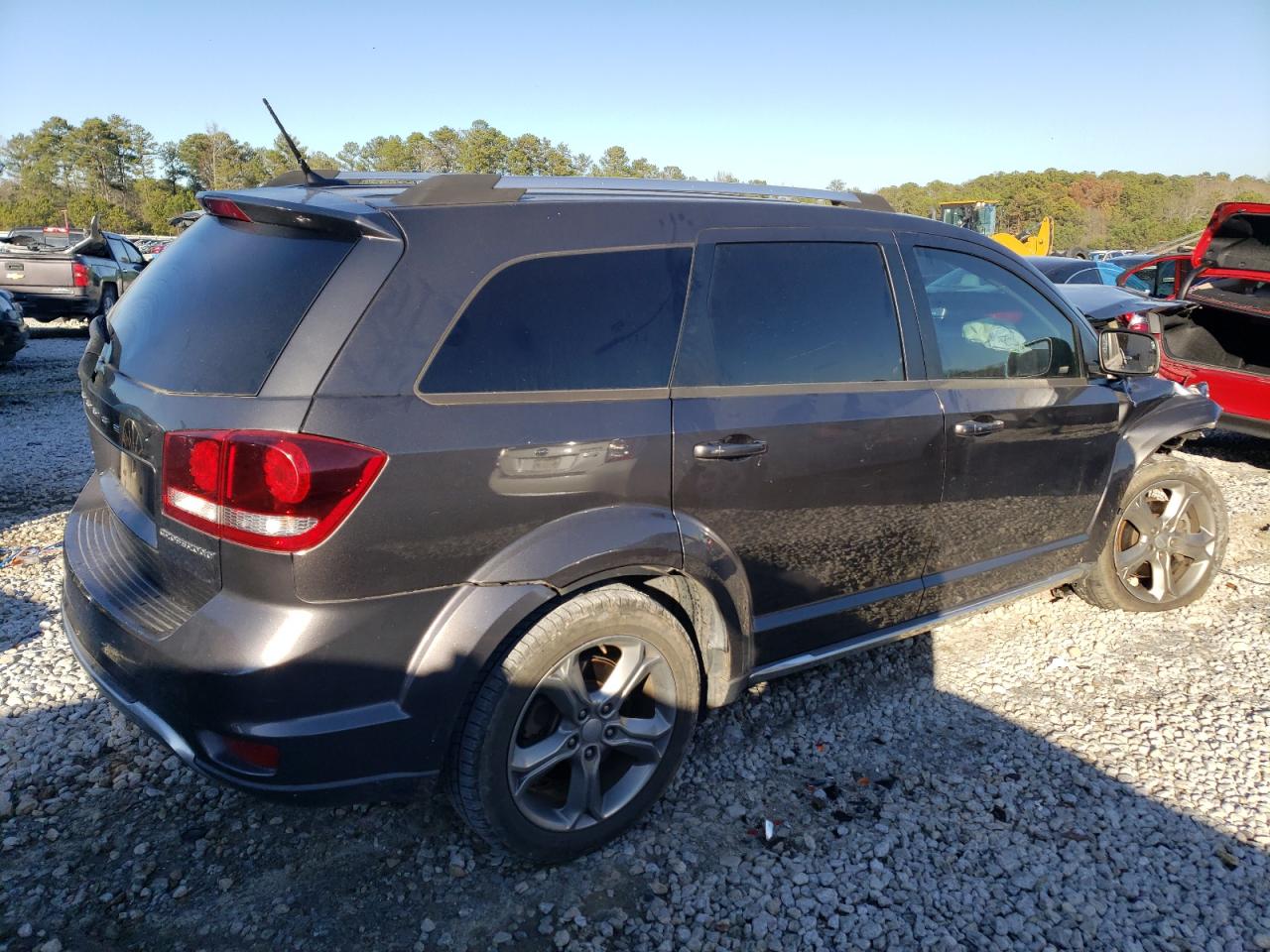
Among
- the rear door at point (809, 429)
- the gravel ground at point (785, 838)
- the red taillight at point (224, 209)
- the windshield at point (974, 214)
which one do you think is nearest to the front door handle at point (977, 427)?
the rear door at point (809, 429)

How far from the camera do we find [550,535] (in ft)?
7.73

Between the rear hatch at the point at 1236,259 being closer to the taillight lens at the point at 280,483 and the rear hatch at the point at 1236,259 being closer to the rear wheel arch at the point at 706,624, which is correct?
the rear wheel arch at the point at 706,624

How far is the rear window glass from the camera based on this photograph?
→ 7.28 feet

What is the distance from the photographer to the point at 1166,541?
4.46m

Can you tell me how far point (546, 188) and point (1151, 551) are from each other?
356 centimetres

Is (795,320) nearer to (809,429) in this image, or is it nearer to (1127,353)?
(809,429)

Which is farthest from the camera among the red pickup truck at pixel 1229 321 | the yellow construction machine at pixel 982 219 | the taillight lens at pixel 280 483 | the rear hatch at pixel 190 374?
the yellow construction machine at pixel 982 219

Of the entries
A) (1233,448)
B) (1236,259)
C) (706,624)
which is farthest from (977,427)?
(1233,448)

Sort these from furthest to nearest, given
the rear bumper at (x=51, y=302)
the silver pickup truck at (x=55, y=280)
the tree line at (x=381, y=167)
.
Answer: the tree line at (x=381, y=167)
the rear bumper at (x=51, y=302)
the silver pickup truck at (x=55, y=280)

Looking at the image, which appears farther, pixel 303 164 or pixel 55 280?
pixel 55 280

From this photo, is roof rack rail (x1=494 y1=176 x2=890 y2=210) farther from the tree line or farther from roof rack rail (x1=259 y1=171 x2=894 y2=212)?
the tree line

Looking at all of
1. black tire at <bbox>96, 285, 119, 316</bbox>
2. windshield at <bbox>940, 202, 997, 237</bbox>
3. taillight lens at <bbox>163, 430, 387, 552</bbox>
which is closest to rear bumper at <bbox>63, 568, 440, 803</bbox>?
taillight lens at <bbox>163, 430, 387, 552</bbox>

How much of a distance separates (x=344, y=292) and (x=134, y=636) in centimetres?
104

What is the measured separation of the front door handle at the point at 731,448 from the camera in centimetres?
264
